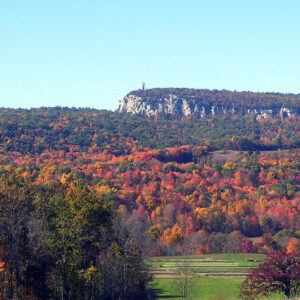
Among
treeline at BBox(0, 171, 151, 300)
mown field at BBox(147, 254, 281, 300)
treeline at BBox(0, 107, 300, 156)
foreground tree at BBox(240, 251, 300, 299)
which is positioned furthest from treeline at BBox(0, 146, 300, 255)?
foreground tree at BBox(240, 251, 300, 299)

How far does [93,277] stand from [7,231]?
647 centimetres

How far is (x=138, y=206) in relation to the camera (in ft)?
388

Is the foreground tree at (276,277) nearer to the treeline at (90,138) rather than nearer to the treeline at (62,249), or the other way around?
the treeline at (62,249)

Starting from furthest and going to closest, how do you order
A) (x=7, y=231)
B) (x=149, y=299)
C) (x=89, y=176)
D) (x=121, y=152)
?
(x=121, y=152)
(x=89, y=176)
(x=149, y=299)
(x=7, y=231)

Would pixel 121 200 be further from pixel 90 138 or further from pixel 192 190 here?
pixel 90 138

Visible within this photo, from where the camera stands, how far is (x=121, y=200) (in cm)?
11594

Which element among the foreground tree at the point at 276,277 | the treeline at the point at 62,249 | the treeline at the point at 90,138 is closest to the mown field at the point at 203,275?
the foreground tree at the point at 276,277

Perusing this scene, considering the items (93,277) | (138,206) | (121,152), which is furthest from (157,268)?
Result: (121,152)

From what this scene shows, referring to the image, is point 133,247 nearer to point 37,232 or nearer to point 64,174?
point 37,232

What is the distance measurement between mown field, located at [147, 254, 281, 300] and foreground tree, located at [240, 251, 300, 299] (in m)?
2.35

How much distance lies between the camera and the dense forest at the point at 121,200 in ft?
114

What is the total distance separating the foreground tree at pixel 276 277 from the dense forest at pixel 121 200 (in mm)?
8960

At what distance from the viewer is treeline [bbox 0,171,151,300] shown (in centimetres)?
3344

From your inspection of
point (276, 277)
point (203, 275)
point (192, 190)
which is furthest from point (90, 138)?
point (276, 277)
